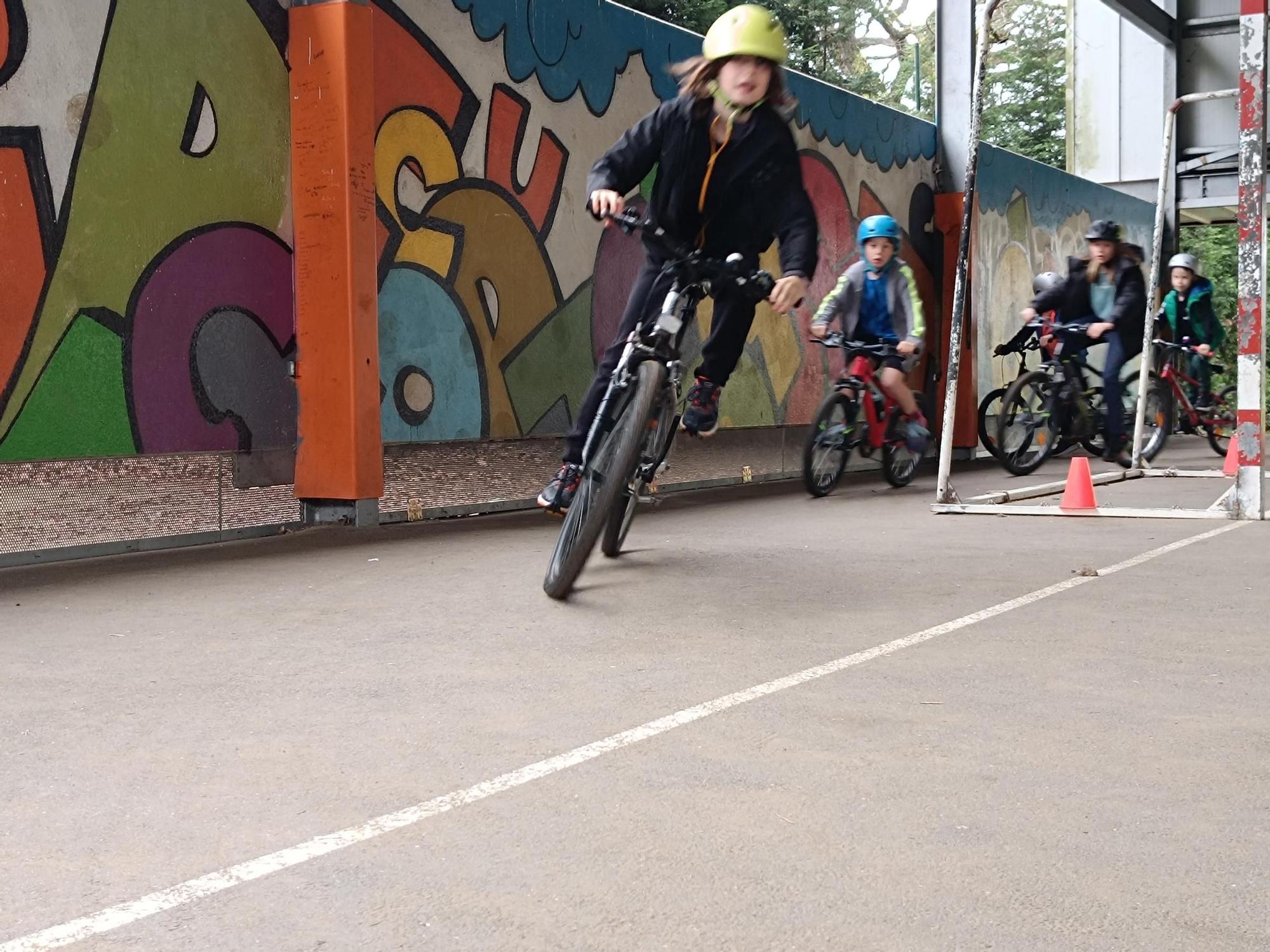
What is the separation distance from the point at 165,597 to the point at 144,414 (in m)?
1.94

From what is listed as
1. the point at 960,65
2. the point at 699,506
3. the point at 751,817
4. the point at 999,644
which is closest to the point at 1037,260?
the point at 960,65

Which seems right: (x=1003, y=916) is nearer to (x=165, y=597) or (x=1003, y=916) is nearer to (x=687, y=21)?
(x=165, y=597)

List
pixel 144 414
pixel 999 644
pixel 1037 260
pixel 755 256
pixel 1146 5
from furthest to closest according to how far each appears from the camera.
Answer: pixel 1146 5 → pixel 1037 260 → pixel 144 414 → pixel 755 256 → pixel 999 644

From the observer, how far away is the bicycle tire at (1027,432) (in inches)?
447

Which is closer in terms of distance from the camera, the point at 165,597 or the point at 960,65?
the point at 165,597

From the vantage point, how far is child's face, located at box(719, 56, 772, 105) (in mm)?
5289

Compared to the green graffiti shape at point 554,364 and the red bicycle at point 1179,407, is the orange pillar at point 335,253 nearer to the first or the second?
the green graffiti shape at point 554,364

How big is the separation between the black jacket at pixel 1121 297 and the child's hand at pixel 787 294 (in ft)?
20.9

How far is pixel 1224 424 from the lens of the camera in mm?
14125

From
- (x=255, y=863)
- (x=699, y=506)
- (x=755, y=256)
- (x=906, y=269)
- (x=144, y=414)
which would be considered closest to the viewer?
(x=255, y=863)

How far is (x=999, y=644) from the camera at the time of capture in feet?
14.3

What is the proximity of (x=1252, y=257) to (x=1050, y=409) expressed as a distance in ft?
12.6

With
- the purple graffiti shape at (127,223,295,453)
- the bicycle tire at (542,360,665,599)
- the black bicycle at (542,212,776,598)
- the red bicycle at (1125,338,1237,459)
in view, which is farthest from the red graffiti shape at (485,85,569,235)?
the red bicycle at (1125,338,1237,459)

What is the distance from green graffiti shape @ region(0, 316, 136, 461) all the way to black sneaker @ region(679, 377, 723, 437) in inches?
112
